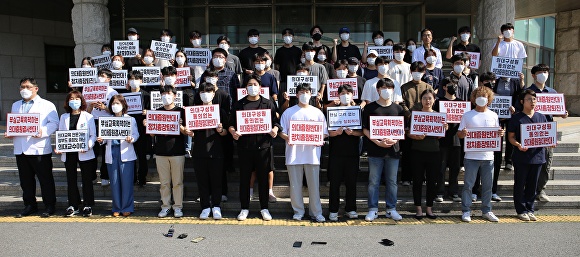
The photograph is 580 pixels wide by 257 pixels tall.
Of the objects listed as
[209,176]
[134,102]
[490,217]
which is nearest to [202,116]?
[209,176]

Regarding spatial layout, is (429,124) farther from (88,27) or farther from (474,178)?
(88,27)

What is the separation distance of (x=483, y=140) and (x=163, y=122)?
488cm

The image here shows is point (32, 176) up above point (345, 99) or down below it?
below

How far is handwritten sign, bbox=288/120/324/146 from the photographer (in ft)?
22.1

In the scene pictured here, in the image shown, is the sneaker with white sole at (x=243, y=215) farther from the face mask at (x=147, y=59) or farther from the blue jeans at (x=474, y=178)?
the face mask at (x=147, y=59)

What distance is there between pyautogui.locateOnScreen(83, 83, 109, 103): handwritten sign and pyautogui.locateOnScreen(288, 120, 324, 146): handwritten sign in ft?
11.5

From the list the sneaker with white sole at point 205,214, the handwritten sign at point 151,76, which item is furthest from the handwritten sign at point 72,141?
the sneaker with white sole at point 205,214

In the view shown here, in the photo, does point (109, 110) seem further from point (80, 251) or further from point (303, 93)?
point (303, 93)

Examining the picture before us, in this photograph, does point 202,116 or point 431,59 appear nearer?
point 202,116

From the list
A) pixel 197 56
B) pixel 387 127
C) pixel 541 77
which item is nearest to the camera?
pixel 387 127

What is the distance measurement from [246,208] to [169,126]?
1.75 meters

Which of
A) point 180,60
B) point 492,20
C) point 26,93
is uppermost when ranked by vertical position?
point 492,20

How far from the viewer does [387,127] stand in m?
6.73

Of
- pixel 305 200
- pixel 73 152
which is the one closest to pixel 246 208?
pixel 305 200
